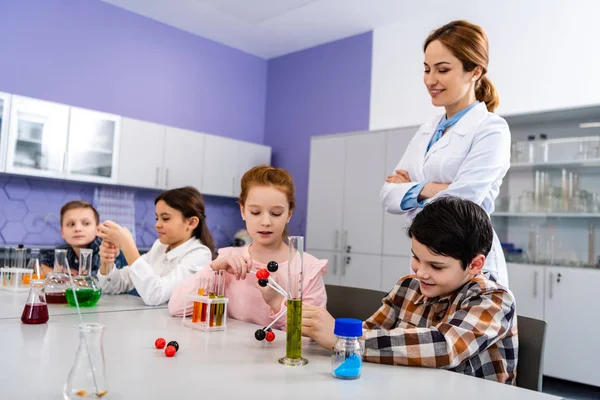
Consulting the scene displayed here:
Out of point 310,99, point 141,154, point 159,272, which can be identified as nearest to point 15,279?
point 159,272

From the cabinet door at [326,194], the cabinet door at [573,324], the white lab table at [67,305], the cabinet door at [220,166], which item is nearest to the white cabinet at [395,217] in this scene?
the cabinet door at [326,194]

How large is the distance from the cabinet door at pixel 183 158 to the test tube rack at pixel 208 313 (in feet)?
10.5

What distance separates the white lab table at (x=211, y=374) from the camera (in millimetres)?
830

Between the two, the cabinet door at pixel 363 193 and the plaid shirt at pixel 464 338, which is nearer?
the plaid shirt at pixel 464 338

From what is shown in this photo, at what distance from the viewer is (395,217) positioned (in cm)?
400

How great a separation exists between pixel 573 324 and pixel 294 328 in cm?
283

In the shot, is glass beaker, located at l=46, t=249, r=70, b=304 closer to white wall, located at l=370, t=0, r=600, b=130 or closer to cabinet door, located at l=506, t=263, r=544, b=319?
cabinet door, located at l=506, t=263, r=544, b=319

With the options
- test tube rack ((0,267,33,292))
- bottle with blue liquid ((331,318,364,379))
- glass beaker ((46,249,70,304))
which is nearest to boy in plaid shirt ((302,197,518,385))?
bottle with blue liquid ((331,318,364,379))

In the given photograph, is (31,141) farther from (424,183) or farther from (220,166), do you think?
(424,183)

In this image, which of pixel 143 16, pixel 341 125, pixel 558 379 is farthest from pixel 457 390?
pixel 143 16

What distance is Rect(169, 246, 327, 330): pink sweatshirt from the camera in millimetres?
1577

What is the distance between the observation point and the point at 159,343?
1.10m

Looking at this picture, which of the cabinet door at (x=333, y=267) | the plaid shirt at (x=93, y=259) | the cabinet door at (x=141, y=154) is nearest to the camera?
the plaid shirt at (x=93, y=259)

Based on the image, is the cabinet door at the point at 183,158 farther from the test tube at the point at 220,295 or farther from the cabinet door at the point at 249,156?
the test tube at the point at 220,295
